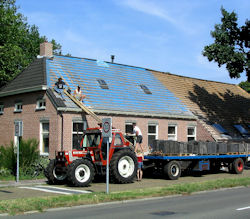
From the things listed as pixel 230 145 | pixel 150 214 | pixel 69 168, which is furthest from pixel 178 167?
pixel 150 214

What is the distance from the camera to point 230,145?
22000mm

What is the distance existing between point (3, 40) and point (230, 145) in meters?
18.9

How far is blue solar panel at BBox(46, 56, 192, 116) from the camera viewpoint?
968 inches

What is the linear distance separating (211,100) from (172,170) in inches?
645

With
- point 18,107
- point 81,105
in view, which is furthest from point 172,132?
point 18,107

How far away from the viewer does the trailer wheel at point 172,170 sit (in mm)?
18688

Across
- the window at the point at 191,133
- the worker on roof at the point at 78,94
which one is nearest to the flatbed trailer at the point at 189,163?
the worker on roof at the point at 78,94

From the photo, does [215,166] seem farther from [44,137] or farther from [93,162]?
[44,137]

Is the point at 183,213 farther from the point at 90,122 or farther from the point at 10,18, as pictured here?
the point at 10,18

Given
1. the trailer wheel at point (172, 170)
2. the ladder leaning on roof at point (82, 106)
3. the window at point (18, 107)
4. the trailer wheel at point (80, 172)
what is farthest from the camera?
the window at point (18, 107)

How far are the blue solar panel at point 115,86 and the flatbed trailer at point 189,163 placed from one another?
5961 millimetres

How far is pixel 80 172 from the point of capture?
15680 mm

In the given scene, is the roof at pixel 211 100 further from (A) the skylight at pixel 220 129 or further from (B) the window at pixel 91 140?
(B) the window at pixel 91 140

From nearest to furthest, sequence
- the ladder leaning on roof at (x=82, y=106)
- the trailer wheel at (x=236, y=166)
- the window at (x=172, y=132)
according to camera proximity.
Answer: the ladder leaning on roof at (x=82, y=106) → the trailer wheel at (x=236, y=166) → the window at (x=172, y=132)
